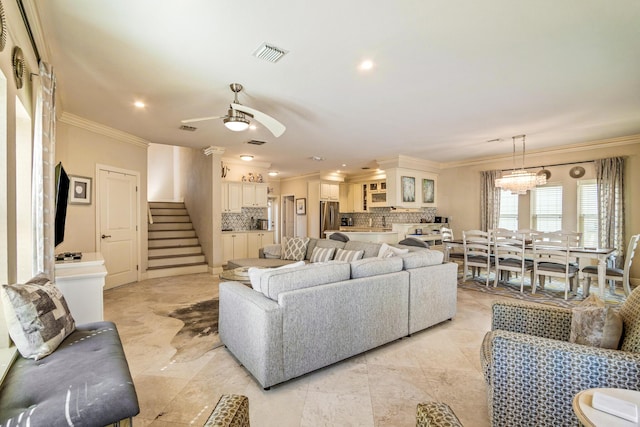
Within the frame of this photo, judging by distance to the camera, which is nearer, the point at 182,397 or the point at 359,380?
the point at 182,397

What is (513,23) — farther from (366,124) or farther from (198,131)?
(198,131)

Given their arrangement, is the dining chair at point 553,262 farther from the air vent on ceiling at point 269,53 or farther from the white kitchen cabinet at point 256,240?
the white kitchen cabinet at point 256,240

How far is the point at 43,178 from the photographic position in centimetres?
238

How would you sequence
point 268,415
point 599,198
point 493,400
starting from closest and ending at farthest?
point 493,400 → point 268,415 → point 599,198

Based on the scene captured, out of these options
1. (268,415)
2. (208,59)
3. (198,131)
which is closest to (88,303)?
(268,415)

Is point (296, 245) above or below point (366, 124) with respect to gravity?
below

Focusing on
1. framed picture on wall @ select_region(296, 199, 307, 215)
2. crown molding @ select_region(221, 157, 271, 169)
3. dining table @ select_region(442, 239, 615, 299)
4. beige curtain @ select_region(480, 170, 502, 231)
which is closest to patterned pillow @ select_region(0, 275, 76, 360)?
crown molding @ select_region(221, 157, 271, 169)

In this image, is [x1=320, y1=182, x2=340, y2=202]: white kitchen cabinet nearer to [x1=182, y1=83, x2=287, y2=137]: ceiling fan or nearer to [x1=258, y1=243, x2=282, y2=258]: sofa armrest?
[x1=258, y1=243, x2=282, y2=258]: sofa armrest

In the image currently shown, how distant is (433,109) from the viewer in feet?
12.7

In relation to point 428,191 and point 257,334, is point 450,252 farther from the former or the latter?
point 257,334

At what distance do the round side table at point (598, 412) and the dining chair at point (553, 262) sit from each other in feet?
13.6

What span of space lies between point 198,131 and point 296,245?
262cm

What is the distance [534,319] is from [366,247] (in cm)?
268

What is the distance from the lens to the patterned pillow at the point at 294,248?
5.41m
